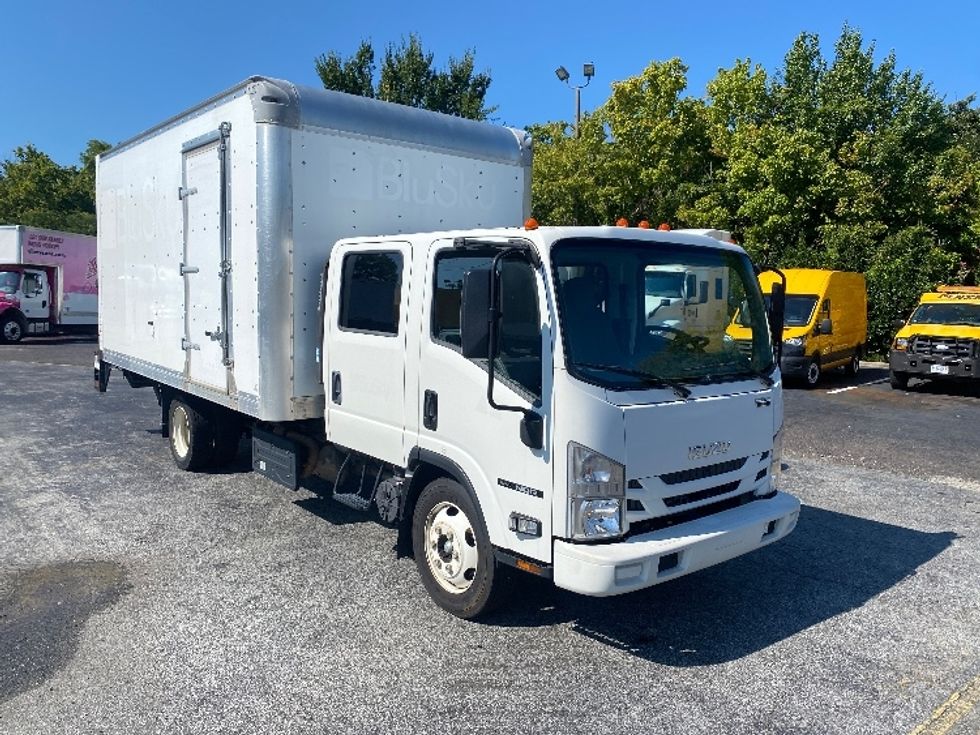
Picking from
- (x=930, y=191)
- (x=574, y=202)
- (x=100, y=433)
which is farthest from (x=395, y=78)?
(x=100, y=433)

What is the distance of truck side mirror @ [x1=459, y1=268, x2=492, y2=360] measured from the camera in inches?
158

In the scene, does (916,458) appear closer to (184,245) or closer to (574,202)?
(184,245)

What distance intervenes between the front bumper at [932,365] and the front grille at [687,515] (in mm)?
12314

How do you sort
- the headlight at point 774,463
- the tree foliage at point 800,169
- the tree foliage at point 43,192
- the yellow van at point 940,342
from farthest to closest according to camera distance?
the tree foliage at point 43,192, the tree foliage at point 800,169, the yellow van at point 940,342, the headlight at point 774,463

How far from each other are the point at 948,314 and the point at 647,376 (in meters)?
14.4

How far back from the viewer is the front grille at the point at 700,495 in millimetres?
4305

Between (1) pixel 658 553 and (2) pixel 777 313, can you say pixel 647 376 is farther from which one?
(2) pixel 777 313

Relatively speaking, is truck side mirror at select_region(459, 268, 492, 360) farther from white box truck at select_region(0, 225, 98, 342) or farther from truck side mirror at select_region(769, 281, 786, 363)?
white box truck at select_region(0, 225, 98, 342)

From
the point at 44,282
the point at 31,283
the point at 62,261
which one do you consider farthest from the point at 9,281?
the point at 62,261

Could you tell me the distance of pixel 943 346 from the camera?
15.3 m

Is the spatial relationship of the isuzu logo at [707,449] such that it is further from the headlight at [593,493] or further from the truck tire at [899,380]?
the truck tire at [899,380]

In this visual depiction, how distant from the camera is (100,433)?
10.5 metres

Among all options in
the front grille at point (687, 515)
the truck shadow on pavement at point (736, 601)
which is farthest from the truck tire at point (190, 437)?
the front grille at point (687, 515)

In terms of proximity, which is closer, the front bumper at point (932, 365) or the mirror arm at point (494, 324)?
the mirror arm at point (494, 324)
